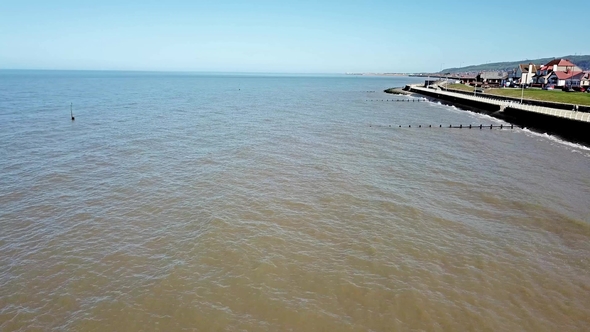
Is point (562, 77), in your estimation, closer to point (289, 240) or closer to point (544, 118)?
point (544, 118)

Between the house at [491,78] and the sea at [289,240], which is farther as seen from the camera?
the house at [491,78]

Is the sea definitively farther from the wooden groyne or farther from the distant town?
the distant town

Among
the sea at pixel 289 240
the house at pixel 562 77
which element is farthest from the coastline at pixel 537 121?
the house at pixel 562 77

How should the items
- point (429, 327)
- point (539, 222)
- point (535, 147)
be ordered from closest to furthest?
point (429, 327) < point (539, 222) < point (535, 147)

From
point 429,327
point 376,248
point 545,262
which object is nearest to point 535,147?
point 545,262

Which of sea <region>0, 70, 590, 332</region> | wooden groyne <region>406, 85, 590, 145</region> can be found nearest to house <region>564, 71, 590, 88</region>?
wooden groyne <region>406, 85, 590, 145</region>

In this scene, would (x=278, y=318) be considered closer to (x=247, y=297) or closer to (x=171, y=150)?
(x=247, y=297)

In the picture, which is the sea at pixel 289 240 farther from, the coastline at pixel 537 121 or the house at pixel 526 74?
the house at pixel 526 74
